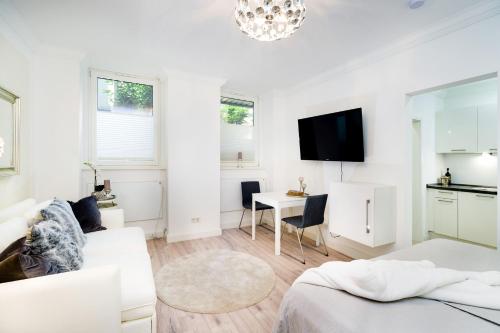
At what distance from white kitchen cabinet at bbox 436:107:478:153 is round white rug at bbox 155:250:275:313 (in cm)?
363

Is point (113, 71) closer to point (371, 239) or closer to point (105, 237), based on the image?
point (105, 237)

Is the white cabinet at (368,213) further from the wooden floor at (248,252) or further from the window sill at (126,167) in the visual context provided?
the window sill at (126,167)

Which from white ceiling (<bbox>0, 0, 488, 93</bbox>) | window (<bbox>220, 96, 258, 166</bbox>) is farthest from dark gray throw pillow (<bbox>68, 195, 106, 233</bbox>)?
window (<bbox>220, 96, 258, 166</bbox>)

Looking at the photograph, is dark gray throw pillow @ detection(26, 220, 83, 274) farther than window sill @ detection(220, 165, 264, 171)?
No

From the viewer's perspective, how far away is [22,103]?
8.00 feet

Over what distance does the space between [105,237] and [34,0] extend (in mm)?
2175

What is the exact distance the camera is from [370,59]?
9.63ft

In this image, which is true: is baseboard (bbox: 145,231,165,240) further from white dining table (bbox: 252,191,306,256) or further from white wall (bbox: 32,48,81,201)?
white dining table (bbox: 252,191,306,256)

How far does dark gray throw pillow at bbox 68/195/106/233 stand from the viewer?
2.40m

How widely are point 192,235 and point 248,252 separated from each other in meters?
1.03

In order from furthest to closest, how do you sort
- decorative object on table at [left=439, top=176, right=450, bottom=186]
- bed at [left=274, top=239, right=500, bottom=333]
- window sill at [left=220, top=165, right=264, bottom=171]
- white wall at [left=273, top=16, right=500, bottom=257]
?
1. window sill at [left=220, top=165, right=264, bottom=171]
2. decorative object on table at [left=439, top=176, right=450, bottom=186]
3. white wall at [left=273, top=16, right=500, bottom=257]
4. bed at [left=274, top=239, right=500, bottom=333]

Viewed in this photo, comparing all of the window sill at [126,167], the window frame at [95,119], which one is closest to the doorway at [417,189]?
the window sill at [126,167]

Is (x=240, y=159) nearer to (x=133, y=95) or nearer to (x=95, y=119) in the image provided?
(x=133, y=95)

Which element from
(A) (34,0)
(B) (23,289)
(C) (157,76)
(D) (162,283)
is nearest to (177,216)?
(D) (162,283)
